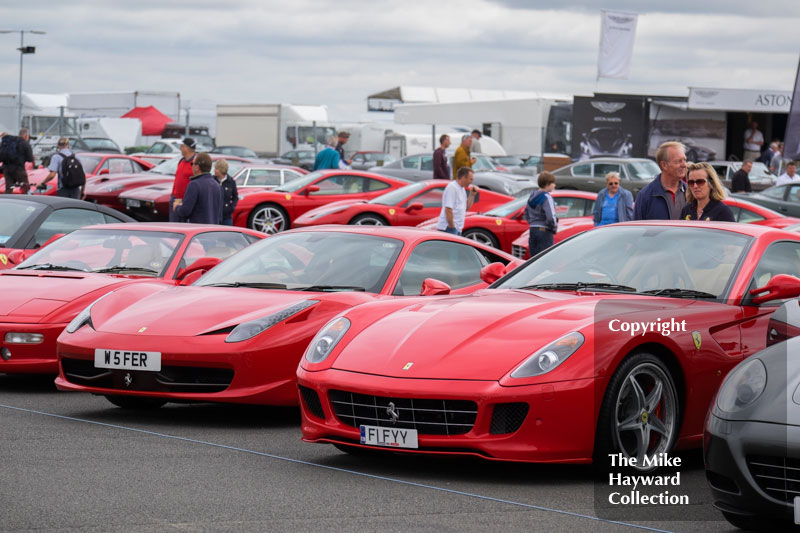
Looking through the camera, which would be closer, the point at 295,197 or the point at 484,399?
the point at 484,399

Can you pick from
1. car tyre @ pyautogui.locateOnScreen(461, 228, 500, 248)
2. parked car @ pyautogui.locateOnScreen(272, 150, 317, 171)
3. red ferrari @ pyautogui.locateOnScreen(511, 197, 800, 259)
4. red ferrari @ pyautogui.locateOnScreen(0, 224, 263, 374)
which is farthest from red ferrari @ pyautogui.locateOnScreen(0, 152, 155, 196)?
parked car @ pyautogui.locateOnScreen(272, 150, 317, 171)

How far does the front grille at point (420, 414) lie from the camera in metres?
5.52

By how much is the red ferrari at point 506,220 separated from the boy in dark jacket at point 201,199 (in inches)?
195

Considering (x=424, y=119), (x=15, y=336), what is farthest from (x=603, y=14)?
(x=15, y=336)

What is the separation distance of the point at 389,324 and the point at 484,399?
2.97ft

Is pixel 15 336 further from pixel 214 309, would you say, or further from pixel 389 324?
pixel 389 324

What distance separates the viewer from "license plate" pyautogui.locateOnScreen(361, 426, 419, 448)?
18.3ft

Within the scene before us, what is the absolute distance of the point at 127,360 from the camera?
284 inches

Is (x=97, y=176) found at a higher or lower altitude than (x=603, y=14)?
lower

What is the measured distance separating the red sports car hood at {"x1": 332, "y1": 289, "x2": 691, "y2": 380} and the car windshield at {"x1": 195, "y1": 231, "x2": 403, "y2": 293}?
1.57 m

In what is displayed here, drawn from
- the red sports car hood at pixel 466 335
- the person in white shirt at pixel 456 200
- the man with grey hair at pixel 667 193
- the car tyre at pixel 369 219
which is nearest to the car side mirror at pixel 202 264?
the red sports car hood at pixel 466 335

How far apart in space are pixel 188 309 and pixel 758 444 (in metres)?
4.04

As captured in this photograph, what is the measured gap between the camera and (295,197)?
22250 mm

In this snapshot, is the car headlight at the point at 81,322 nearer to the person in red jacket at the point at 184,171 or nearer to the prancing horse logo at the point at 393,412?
the prancing horse logo at the point at 393,412
